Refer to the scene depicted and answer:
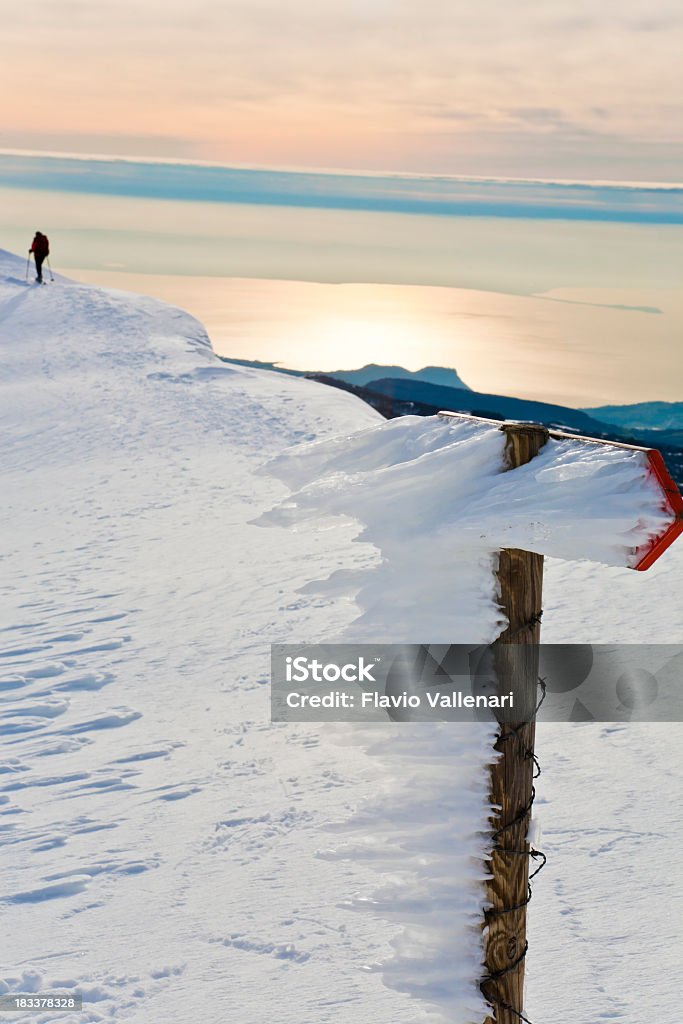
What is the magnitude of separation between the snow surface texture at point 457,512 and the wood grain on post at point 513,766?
65 mm

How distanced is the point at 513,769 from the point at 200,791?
365 centimetres

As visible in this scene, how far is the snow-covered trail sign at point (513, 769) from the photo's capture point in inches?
139

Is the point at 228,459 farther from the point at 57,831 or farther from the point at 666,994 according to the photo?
the point at 666,994

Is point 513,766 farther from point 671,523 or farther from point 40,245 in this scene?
point 40,245

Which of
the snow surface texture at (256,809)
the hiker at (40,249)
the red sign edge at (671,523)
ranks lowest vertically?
the snow surface texture at (256,809)

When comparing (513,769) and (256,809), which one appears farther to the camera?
(256,809)

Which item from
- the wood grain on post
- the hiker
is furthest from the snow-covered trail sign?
the hiker

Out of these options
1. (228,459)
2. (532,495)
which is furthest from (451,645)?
(228,459)

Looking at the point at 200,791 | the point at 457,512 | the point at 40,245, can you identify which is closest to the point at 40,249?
the point at 40,245

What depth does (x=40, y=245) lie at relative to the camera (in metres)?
24.5

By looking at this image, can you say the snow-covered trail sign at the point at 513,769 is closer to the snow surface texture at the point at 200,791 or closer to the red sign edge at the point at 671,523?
the snow surface texture at the point at 200,791

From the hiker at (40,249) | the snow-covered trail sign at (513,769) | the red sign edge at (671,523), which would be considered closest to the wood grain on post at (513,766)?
the snow-covered trail sign at (513,769)

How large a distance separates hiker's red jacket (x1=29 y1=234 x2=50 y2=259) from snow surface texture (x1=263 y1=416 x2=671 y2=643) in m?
22.5

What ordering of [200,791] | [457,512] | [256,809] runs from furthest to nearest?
1. [200,791]
2. [256,809]
3. [457,512]
